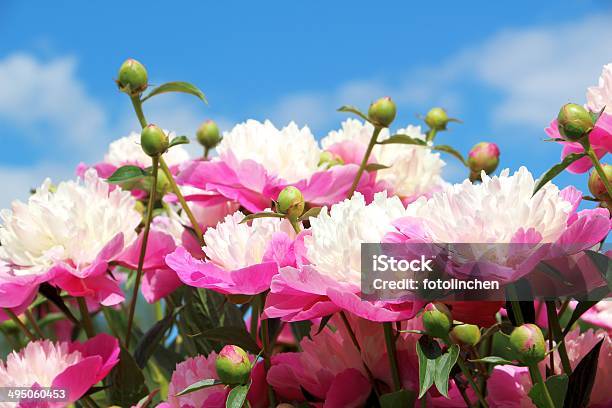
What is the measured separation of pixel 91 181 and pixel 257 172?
169mm

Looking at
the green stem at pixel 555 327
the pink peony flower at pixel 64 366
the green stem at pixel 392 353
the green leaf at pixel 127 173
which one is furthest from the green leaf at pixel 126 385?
the green stem at pixel 555 327

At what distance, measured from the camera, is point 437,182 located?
0.93 m

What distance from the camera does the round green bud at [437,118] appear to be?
995 mm

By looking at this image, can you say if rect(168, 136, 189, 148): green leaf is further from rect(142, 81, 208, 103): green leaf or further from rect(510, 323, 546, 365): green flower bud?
rect(510, 323, 546, 365): green flower bud

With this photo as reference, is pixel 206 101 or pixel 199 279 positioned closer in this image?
pixel 199 279

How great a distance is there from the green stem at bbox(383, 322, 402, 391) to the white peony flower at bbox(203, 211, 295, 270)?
11 cm

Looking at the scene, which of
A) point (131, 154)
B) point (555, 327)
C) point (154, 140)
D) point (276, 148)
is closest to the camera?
point (555, 327)

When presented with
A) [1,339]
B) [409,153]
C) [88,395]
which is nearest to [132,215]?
[88,395]

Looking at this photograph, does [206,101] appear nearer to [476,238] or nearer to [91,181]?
[91,181]

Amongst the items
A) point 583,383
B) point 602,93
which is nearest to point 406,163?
point 602,93

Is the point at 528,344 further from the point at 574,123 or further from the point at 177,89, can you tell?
the point at 177,89

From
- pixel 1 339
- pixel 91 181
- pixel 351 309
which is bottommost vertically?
pixel 1 339

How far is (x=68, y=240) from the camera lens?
751 millimetres

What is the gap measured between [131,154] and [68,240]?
36 centimetres
